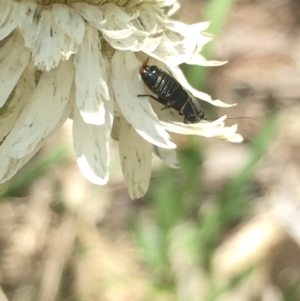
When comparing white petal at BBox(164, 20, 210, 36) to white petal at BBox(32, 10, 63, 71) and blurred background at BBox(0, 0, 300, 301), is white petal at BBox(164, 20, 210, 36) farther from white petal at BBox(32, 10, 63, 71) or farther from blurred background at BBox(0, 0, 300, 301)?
blurred background at BBox(0, 0, 300, 301)

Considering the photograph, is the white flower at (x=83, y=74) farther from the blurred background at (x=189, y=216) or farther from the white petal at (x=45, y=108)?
the blurred background at (x=189, y=216)

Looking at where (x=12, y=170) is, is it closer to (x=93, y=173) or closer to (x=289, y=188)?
(x=93, y=173)

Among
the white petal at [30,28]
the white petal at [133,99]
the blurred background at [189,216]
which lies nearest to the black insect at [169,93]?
the white petal at [133,99]

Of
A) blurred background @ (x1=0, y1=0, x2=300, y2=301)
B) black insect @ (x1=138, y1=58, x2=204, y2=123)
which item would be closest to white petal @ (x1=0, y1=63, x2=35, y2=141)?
black insect @ (x1=138, y1=58, x2=204, y2=123)

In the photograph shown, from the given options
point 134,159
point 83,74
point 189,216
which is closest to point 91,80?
point 83,74

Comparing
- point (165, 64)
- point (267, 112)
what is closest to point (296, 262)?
point (267, 112)
